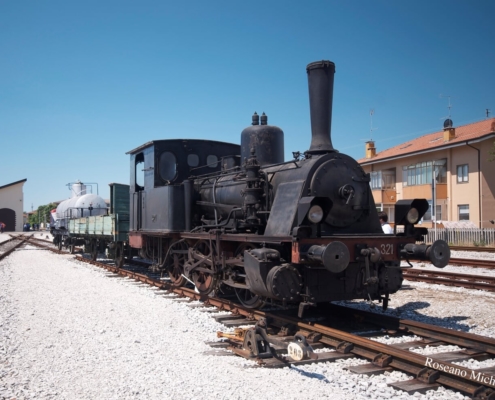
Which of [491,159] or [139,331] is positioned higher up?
[491,159]

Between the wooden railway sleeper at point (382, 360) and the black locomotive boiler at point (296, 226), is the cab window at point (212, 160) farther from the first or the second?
the wooden railway sleeper at point (382, 360)

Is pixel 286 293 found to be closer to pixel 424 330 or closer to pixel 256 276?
pixel 256 276

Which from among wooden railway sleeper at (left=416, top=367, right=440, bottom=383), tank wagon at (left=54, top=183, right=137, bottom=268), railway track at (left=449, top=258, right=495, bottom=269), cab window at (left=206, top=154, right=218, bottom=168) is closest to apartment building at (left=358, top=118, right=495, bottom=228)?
railway track at (left=449, top=258, right=495, bottom=269)

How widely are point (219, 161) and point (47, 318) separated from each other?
5314 mm

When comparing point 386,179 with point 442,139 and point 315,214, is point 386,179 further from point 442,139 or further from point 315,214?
point 315,214

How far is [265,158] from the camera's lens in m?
8.99

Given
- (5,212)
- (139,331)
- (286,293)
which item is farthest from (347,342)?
(5,212)

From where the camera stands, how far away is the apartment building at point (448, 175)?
27.2 metres

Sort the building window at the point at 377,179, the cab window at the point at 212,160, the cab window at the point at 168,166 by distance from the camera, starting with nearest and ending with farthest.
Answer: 1. the cab window at the point at 168,166
2. the cab window at the point at 212,160
3. the building window at the point at 377,179

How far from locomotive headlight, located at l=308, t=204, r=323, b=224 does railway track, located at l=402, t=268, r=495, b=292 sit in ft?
15.7

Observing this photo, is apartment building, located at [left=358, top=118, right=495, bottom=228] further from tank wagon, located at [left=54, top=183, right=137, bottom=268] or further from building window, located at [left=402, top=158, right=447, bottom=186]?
tank wagon, located at [left=54, top=183, right=137, bottom=268]

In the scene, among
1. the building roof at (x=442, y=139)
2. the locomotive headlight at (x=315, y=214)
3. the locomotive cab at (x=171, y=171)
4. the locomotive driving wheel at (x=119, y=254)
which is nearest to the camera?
the locomotive headlight at (x=315, y=214)

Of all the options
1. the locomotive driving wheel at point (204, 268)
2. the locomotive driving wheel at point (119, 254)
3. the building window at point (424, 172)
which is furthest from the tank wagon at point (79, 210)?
the building window at point (424, 172)

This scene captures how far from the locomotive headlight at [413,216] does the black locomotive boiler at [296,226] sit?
2 centimetres
